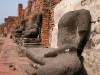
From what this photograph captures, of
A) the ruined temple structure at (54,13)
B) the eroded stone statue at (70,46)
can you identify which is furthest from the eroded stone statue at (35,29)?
the eroded stone statue at (70,46)

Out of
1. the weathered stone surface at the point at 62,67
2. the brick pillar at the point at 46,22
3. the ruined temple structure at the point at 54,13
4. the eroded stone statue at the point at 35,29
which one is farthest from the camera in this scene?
the brick pillar at the point at 46,22

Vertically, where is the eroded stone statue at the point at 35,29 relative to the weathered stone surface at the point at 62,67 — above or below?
above

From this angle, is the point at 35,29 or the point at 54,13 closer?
the point at 54,13

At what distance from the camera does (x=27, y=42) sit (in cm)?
631

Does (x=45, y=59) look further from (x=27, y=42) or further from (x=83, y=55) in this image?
(x=27, y=42)

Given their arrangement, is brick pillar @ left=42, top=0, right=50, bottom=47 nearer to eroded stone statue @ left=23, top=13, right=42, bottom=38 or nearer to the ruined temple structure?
the ruined temple structure

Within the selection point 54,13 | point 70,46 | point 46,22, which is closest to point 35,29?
point 46,22

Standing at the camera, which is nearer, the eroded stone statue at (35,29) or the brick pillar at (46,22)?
the eroded stone statue at (35,29)

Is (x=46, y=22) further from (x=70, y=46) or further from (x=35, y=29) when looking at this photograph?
(x=70, y=46)

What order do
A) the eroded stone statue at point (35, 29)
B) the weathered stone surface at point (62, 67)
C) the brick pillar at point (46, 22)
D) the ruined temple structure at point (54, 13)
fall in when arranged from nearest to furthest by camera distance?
the weathered stone surface at point (62, 67) < the ruined temple structure at point (54, 13) < the eroded stone statue at point (35, 29) < the brick pillar at point (46, 22)

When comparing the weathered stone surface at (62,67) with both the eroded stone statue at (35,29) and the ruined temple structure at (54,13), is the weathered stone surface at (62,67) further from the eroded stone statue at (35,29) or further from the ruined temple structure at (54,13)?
the eroded stone statue at (35,29)

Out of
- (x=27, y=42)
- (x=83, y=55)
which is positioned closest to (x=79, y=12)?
(x=83, y=55)

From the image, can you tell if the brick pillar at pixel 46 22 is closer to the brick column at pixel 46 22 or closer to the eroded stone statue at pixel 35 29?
the brick column at pixel 46 22

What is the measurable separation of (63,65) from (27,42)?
12.6 feet
